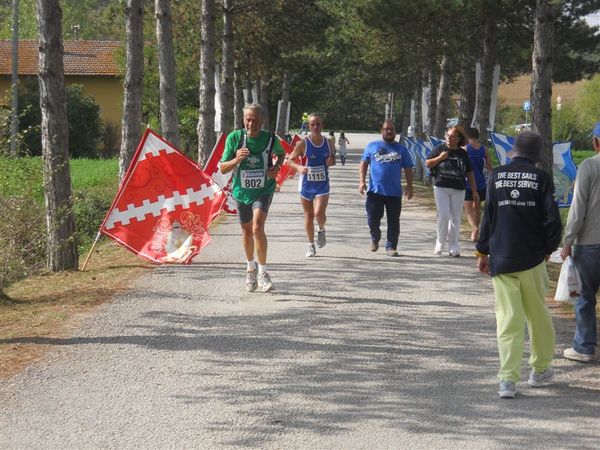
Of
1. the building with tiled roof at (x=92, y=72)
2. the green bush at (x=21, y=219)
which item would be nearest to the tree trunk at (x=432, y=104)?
the green bush at (x=21, y=219)

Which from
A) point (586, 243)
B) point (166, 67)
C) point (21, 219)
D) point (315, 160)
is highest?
point (166, 67)

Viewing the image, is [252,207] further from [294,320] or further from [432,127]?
[432,127]

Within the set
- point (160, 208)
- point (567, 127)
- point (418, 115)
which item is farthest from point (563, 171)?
point (567, 127)

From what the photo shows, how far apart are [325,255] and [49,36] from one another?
4.64 metres

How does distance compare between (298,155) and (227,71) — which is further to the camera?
(227,71)

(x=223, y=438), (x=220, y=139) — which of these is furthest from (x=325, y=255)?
(x=223, y=438)

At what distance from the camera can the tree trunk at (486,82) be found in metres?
25.2

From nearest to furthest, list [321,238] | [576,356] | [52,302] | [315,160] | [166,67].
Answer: [576,356] < [52,302] < [315,160] < [321,238] < [166,67]

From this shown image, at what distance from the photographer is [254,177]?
10.7 meters

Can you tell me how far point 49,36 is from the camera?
38.4 feet

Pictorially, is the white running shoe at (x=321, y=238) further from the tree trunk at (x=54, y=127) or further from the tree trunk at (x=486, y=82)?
the tree trunk at (x=486, y=82)

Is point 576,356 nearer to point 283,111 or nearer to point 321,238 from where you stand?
point 321,238

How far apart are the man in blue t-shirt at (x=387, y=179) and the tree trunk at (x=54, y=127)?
4.01 metres

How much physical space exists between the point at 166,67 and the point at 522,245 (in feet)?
48.0
